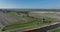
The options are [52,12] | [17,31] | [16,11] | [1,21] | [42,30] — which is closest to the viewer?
[17,31]

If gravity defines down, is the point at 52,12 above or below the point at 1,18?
below

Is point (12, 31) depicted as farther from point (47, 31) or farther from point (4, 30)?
point (47, 31)

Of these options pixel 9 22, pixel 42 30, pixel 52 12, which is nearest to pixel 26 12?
pixel 52 12

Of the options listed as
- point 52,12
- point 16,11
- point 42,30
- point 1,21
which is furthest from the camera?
point 52,12

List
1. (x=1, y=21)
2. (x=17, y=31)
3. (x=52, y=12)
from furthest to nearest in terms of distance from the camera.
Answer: (x=52, y=12) → (x=1, y=21) → (x=17, y=31)

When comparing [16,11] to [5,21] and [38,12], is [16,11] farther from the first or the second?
[5,21]

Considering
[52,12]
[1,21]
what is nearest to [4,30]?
[1,21]

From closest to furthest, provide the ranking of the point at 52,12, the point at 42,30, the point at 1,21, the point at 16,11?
the point at 42,30, the point at 1,21, the point at 16,11, the point at 52,12

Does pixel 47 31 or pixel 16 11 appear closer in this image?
pixel 47 31

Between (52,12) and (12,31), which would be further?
(52,12)
